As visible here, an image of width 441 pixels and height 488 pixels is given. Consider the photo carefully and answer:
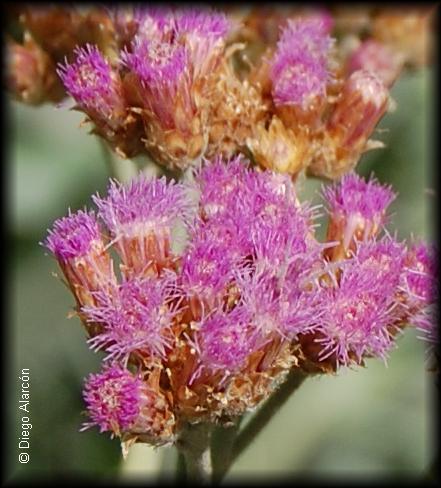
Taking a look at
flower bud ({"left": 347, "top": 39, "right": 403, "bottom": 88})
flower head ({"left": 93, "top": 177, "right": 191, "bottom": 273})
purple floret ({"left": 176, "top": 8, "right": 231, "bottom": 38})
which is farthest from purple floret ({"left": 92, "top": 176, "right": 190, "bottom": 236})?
flower bud ({"left": 347, "top": 39, "right": 403, "bottom": 88})

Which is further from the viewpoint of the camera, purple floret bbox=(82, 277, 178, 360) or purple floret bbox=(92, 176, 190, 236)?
purple floret bbox=(92, 176, 190, 236)

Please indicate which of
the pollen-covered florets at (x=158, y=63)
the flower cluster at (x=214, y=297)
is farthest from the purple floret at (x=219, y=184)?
the pollen-covered florets at (x=158, y=63)

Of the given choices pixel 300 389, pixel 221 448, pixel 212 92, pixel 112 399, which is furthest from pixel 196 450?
pixel 300 389

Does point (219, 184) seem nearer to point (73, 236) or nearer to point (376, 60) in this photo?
point (73, 236)

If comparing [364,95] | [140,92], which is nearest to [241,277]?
[140,92]

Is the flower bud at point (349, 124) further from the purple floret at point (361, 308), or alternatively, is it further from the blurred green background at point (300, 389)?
the blurred green background at point (300, 389)

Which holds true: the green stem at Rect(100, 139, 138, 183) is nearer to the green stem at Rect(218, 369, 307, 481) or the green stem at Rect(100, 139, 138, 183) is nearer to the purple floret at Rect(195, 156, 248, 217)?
the purple floret at Rect(195, 156, 248, 217)
